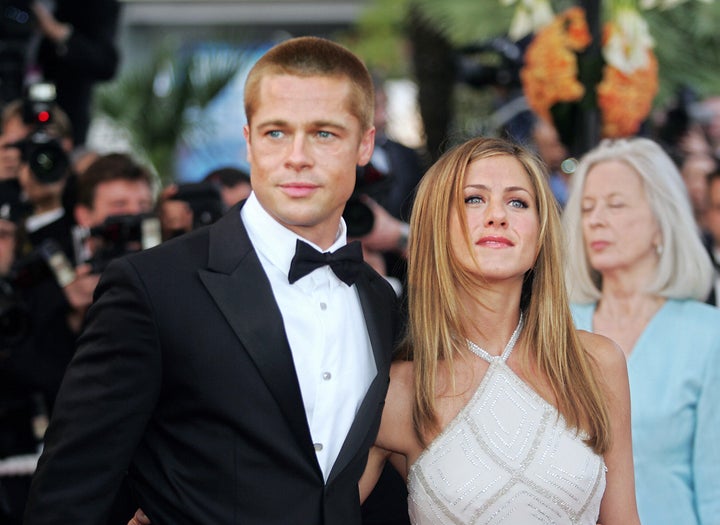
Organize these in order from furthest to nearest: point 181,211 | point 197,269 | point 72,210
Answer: point 72,210
point 181,211
point 197,269

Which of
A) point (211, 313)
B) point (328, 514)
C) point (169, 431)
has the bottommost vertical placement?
point (328, 514)

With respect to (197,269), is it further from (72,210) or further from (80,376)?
(72,210)

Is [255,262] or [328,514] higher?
[255,262]

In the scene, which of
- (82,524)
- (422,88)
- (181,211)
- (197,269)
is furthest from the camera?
(422,88)

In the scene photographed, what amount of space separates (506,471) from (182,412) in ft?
2.63

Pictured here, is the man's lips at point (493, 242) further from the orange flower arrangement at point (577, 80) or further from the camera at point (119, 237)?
the orange flower arrangement at point (577, 80)

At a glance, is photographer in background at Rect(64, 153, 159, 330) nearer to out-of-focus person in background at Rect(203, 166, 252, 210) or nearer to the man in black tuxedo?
out-of-focus person in background at Rect(203, 166, 252, 210)

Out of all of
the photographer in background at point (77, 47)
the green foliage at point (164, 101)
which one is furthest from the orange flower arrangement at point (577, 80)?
the green foliage at point (164, 101)

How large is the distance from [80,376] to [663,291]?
200cm

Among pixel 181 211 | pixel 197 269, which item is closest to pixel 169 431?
pixel 197 269

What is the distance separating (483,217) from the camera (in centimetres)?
274

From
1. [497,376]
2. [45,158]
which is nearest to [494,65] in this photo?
[45,158]

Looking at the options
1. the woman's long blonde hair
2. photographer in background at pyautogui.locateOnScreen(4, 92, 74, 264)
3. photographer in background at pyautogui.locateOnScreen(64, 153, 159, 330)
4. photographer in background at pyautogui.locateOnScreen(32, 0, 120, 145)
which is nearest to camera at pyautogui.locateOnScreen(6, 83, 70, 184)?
photographer in background at pyautogui.locateOnScreen(4, 92, 74, 264)

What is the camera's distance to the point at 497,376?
9.18 ft
